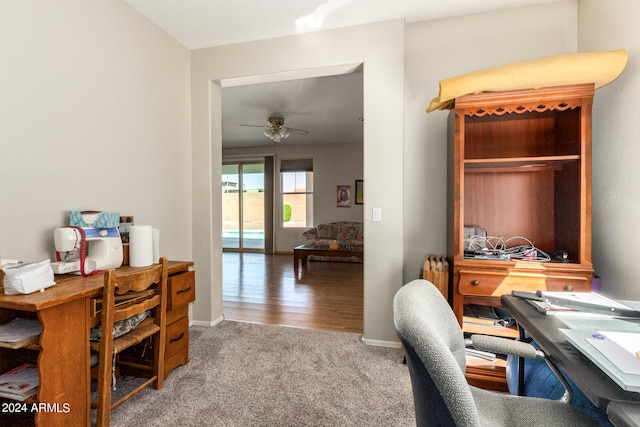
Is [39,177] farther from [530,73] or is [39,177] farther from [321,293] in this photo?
[321,293]

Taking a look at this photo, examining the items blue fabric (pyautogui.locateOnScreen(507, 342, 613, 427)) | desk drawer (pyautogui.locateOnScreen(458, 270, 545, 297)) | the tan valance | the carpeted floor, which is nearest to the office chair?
blue fabric (pyautogui.locateOnScreen(507, 342, 613, 427))

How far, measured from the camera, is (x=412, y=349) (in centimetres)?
67

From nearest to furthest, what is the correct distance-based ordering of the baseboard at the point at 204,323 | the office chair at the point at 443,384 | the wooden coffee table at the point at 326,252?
the office chair at the point at 443,384 → the baseboard at the point at 204,323 → the wooden coffee table at the point at 326,252

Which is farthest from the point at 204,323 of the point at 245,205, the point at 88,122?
the point at 245,205

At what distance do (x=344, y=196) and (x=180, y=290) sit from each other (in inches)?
219

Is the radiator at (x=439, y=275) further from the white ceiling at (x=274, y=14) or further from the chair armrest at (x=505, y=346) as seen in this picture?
the white ceiling at (x=274, y=14)

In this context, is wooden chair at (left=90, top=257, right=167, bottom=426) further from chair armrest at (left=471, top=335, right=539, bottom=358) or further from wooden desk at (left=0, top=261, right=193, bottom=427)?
chair armrest at (left=471, top=335, right=539, bottom=358)

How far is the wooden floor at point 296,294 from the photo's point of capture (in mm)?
3156

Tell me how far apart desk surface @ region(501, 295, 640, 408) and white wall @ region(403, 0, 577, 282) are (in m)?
1.46

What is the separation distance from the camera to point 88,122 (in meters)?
2.04

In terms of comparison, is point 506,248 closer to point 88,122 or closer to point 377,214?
point 377,214

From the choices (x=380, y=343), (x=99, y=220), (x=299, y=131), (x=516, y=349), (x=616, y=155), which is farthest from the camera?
(x=299, y=131)

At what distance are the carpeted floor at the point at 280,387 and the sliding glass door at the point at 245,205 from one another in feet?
17.7

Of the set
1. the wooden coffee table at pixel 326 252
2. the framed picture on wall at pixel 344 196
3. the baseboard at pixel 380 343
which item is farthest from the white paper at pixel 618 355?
the framed picture on wall at pixel 344 196
